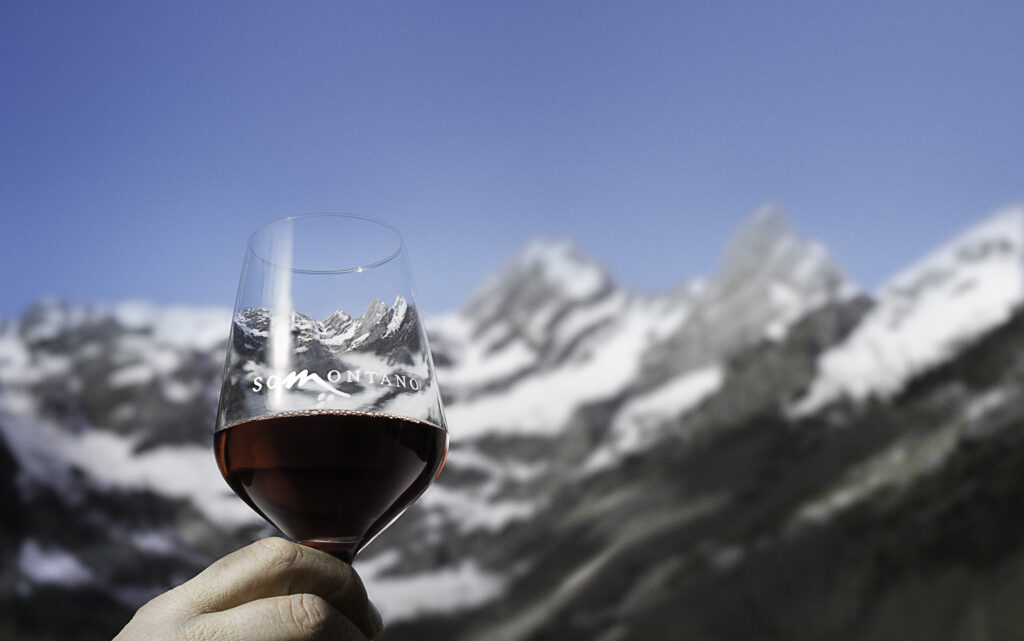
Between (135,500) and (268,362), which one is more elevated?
(135,500)

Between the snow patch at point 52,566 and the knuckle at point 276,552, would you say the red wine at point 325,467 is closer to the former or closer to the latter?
the knuckle at point 276,552

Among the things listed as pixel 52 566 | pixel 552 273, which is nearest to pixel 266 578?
pixel 52 566

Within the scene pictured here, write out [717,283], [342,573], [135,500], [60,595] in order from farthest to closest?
1. [717,283]
2. [135,500]
3. [60,595]
4. [342,573]

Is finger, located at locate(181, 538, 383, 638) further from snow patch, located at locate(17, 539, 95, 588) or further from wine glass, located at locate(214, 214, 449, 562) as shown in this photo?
snow patch, located at locate(17, 539, 95, 588)

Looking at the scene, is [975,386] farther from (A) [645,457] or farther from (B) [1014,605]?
(A) [645,457]

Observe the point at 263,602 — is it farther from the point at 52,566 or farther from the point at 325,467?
the point at 52,566

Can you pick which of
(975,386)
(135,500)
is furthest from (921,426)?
(135,500)
